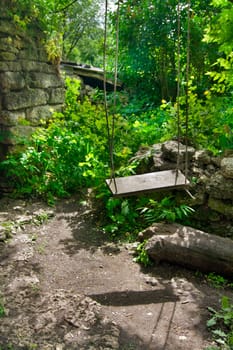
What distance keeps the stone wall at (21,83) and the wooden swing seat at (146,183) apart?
2.25 metres

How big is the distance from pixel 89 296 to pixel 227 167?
1.99 metres

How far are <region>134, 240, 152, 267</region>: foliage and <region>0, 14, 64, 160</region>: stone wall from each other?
2.39 metres

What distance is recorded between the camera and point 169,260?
3383mm

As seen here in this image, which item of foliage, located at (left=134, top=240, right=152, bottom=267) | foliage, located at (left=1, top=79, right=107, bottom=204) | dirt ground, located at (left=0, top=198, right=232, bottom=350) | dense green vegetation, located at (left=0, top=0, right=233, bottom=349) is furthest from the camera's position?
foliage, located at (left=1, top=79, right=107, bottom=204)

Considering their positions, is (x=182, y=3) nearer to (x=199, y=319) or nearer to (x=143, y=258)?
(x=143, y=258)

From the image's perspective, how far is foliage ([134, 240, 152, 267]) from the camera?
342cm

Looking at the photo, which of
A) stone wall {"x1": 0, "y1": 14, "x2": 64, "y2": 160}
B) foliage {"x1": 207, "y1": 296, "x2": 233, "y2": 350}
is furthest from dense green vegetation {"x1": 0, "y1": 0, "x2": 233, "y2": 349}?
stone wall {"x1": 0, "y1": 14, "x2": 64, "y2": 160}

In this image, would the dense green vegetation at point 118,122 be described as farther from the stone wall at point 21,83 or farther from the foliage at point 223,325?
the foliage at point 223,325

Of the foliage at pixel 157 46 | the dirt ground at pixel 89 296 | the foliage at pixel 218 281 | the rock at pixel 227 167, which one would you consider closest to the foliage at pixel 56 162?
the dirt ground at pixel 89 296

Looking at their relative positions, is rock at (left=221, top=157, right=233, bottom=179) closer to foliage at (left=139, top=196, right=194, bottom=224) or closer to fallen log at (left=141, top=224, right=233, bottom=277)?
foliage at (left=139, top=196, right=194, bottom=224)

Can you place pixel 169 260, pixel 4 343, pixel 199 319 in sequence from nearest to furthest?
pixel 4 343 → pixel 199 319 → pixel 169 260

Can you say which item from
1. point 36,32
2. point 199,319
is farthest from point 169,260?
point 36,32

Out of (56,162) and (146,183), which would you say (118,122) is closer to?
(56,162)

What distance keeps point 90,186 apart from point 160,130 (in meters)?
1.36
